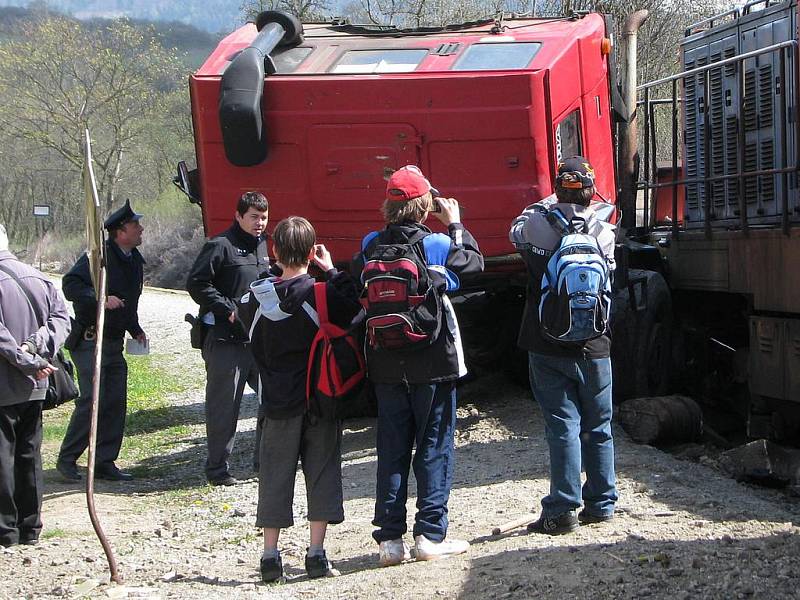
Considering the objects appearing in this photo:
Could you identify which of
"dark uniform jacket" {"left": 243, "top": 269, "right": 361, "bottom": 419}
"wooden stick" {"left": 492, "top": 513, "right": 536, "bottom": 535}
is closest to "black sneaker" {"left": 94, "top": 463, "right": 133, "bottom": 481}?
"dark uniform jacket" {"left": 243, "top": 269, "right": 361, "bottom": 419}

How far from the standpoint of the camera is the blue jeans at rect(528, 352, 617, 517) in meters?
5.72

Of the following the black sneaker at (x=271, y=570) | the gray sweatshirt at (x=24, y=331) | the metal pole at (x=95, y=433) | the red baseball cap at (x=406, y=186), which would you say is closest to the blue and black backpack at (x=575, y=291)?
the red baseball cap at (x=406, y=186)

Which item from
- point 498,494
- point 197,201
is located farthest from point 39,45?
point 498,494

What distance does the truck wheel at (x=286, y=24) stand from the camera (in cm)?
879

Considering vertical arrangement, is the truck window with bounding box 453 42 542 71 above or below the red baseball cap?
above

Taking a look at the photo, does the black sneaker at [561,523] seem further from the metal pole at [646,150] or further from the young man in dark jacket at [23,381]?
the metal pole at [646,150]

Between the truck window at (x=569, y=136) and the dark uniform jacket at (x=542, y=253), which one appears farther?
the truck window at (x=569, y=136)

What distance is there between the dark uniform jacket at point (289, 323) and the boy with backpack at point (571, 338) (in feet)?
3.25

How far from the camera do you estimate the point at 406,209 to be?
546cm

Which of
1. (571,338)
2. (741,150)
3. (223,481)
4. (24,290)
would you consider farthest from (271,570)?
(741,150)

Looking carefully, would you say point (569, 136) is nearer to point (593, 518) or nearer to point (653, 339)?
point (653, 339)

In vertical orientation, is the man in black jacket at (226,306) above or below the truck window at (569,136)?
below

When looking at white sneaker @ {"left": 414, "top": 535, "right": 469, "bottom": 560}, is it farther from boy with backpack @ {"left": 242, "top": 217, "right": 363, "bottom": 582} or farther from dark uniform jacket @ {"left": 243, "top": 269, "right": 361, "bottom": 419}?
dark uniform jacket @ {"left": 243, "top": 269, "right": 361, "bottom": 419}

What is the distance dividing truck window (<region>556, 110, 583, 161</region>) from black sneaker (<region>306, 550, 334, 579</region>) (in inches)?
151
